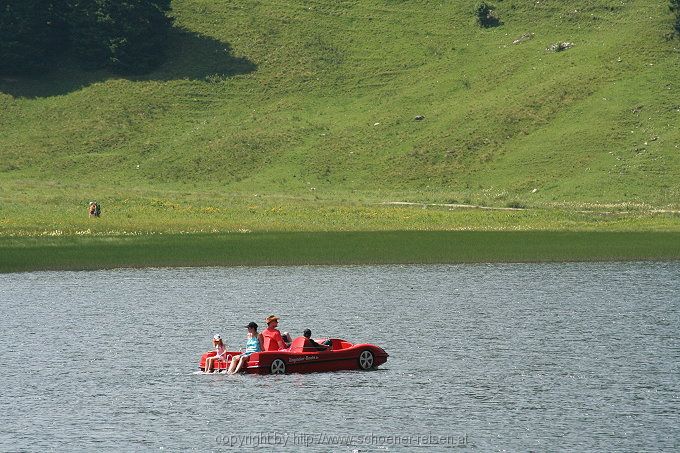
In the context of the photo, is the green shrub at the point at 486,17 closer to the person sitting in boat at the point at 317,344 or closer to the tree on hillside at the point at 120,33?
the tree on hillside at the point at 120,33

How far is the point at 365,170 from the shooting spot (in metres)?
132

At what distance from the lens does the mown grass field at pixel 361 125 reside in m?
101

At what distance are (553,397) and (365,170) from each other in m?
91.3

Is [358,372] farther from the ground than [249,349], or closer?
closer

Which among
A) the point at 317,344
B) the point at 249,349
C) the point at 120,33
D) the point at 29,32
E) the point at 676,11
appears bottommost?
the point at 249,349

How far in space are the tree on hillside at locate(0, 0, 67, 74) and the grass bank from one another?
252 feet

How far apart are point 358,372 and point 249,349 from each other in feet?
12.9

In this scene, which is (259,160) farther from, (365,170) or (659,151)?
(659,151)

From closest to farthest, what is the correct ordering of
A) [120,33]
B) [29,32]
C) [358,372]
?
[358,372] < [29,32] < [120,33]

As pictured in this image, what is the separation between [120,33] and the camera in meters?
155

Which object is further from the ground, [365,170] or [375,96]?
[375,96]

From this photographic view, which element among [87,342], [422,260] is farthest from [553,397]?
[422,260]

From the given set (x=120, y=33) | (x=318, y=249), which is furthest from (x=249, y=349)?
(x=120, y=33)

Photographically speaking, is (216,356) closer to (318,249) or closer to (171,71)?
(318,249)
